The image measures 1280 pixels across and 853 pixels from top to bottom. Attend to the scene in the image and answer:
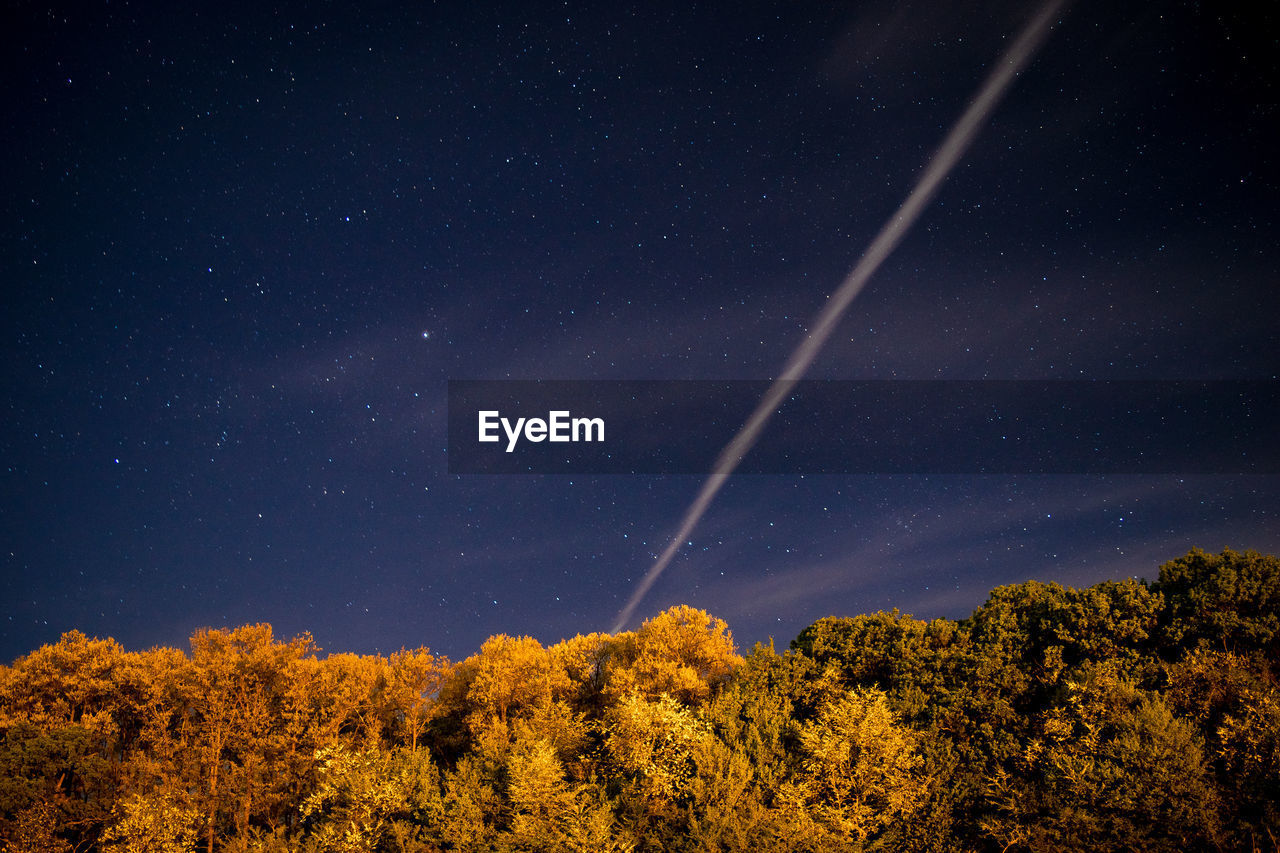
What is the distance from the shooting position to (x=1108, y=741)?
42.8m

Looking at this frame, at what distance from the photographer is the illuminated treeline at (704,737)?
41906 mm

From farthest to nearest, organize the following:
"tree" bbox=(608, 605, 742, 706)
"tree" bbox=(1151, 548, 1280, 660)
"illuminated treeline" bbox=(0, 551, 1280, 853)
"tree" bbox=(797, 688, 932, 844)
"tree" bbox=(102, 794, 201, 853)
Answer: "tree" bbox=(608, 605, 742, 706) < "tree" bbox=(102, 794, 201, 853) < "tree" bbox=(1151, 548, 1280, 660) < "tree" bbox=(797, 688, 932, 844) < "illuminated treeline" bbox=(0, 551, 1280, 853)

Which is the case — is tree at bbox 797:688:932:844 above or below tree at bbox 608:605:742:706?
below

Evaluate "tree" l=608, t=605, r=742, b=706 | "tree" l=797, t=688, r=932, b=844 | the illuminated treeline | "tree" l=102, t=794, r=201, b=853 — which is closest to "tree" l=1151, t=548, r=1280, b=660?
the illuminated treeline

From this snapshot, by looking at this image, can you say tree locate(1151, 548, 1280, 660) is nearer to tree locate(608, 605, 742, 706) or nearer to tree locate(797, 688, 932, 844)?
tree locate(797, 688, 932, 844)

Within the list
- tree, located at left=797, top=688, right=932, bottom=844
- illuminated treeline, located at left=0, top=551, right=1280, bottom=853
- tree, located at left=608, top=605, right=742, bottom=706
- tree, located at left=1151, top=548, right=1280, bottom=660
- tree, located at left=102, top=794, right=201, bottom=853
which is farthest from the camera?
tree, located at left=608, top=605, right=742, bottom=706

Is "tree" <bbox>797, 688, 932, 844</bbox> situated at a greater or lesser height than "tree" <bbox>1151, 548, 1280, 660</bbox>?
lesser

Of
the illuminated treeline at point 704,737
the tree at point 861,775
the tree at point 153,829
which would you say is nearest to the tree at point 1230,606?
the illuminated treeline at point 704,737

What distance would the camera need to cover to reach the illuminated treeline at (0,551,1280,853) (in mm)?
41906

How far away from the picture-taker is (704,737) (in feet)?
156

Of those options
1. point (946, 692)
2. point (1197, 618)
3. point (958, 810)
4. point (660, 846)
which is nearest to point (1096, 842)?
point (958, 810)

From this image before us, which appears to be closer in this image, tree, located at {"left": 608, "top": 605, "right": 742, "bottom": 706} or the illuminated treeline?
the illuminated treeline

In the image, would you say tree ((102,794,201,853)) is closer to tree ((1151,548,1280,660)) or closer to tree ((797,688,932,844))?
tree ((797,688,932,844))

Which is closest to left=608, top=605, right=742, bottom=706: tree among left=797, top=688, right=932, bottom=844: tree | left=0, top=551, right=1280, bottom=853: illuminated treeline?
left=0, top=551, right=1280, bottom=853: illuminated treeline
